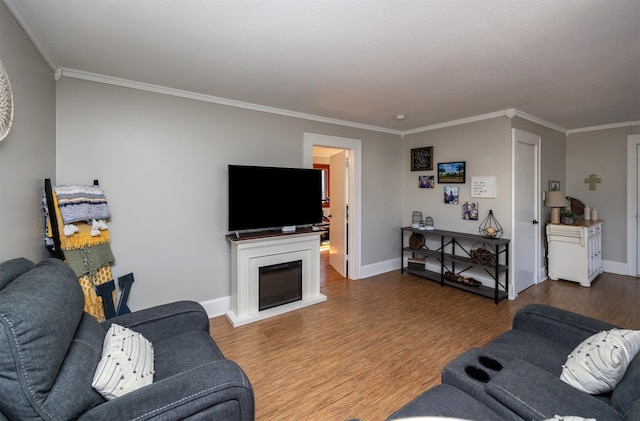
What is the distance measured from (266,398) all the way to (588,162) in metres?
5.96

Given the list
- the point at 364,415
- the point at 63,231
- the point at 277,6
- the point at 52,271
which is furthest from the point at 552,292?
the point at 63,231

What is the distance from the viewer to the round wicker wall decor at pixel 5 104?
142 cm

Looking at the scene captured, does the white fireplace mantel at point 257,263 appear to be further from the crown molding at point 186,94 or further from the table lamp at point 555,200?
the table lamp at point 555,200

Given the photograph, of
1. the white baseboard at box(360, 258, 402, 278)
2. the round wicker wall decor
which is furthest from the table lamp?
the round wicker wall decor

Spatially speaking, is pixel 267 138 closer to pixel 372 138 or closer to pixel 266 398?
pixel 372 138

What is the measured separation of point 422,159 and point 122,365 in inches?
176

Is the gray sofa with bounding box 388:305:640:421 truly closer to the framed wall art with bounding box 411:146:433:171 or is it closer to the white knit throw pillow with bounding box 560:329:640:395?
the white knit throw pillow with bounding box 560:329:640:395

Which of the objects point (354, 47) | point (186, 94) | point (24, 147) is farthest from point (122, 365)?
point (186, 94)

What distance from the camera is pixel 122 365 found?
1.29 m

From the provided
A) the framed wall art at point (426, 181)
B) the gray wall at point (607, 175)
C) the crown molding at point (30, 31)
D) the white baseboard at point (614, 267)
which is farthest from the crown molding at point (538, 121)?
the crown molding at point (30, 31)

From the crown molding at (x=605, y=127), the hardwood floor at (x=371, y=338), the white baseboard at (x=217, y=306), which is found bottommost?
the hardwood floor at (x=371, y=338)

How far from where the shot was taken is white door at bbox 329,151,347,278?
→ 4.55 metres

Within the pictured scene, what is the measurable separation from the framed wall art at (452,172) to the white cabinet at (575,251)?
164 centimetres

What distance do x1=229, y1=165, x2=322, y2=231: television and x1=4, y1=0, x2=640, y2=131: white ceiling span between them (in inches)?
32.4
